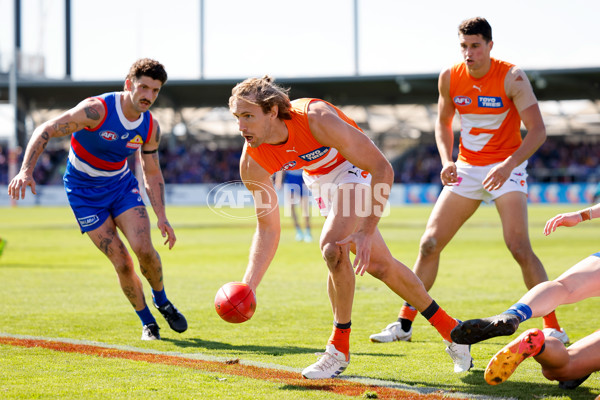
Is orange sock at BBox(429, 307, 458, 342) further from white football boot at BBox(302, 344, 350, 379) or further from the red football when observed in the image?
the red football

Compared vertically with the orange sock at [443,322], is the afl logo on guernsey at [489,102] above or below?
above

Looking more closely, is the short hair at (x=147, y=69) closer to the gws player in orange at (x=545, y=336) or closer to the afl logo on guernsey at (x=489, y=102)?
the afl logo on guernsey at (x=489, y=102)

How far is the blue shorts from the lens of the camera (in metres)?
6.91

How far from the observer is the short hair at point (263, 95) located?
4.83 metres

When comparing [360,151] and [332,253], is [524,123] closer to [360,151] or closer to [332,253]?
[360,151]

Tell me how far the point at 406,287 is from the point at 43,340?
10.5 feet

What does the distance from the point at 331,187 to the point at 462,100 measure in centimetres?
181

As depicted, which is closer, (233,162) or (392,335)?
(392,335)

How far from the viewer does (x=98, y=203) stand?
693 cm

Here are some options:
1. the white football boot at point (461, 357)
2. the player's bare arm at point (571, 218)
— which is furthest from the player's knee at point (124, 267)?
the player's bare arm at point (571, 218)

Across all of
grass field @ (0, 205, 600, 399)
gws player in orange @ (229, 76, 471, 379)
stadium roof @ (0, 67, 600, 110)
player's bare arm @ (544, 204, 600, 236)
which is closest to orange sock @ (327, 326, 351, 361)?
gws player in orange @ (229, 76, 471, 379)

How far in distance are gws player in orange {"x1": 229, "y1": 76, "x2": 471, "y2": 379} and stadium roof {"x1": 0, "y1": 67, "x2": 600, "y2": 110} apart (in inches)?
1497

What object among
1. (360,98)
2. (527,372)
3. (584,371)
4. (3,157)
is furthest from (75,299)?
(3,157)

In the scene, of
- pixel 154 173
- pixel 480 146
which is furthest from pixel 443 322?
pixel 154 173
